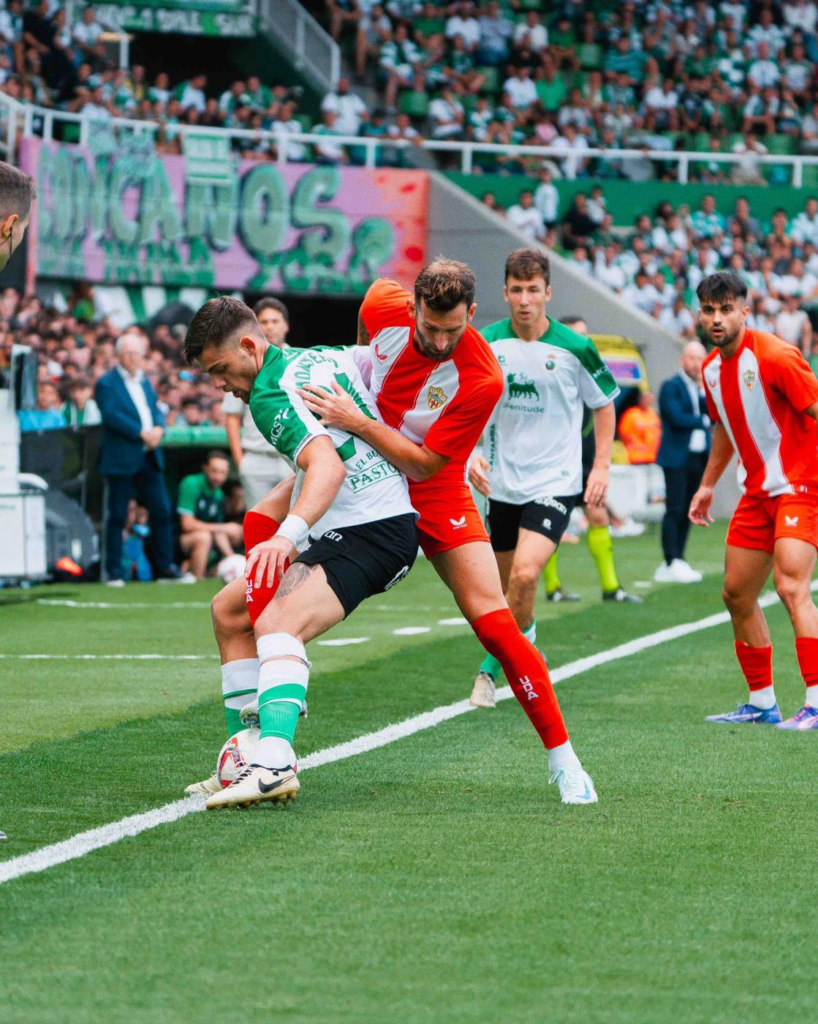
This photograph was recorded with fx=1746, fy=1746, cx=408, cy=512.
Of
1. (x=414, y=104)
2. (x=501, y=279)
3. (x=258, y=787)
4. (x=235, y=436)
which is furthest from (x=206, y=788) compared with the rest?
(x=414, y=104)

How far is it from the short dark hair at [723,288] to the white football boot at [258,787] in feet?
11.7

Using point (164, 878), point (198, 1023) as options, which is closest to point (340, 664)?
point (164, 878)

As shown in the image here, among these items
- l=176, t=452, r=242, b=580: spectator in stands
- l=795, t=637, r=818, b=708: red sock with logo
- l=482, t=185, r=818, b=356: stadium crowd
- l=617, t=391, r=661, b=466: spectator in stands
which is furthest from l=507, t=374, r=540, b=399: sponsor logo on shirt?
l=482, t=185, r=818, b=356: stadium crowd

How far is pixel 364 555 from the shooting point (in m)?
6.08

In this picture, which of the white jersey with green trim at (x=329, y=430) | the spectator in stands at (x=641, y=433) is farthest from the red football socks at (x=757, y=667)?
the spectator in stands at (x=641, y=433)

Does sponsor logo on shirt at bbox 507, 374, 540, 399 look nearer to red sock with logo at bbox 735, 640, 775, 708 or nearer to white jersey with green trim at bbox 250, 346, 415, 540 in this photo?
red sock with logo at bbox 735, 640, 775, 708

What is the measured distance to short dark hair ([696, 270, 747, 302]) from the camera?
838 cm

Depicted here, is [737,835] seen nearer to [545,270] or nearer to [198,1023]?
[198,1023]

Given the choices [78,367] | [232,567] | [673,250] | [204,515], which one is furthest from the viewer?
[673,250]

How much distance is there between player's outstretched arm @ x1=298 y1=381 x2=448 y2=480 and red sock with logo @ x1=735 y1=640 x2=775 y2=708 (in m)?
2.98

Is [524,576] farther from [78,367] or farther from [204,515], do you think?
[78,367]

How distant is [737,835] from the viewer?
5828 mm

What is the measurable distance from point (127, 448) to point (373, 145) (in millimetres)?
13383

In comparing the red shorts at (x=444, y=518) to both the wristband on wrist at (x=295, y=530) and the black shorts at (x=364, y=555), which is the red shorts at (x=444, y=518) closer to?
the black shorts at (x=364, y=555)
